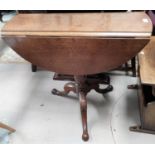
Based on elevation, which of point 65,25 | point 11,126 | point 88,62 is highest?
point 65,25

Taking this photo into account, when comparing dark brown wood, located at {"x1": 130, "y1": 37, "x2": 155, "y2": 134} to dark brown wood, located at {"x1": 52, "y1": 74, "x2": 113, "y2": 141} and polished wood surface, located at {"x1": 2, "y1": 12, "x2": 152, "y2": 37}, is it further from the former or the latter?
dark brown wood, located at {"x1": 52, "y1": 74, "x2": 113, "y2": 141}

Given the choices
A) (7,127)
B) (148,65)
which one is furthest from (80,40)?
(7,127)

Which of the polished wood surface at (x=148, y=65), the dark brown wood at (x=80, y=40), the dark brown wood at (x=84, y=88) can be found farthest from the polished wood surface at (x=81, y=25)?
the dark brown wood at (x=84, y=88)

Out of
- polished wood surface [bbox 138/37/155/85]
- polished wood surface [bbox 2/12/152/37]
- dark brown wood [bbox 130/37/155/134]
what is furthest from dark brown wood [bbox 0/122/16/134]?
polished wood surface [bbox 138/37/155/85]

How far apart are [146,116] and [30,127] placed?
85cm

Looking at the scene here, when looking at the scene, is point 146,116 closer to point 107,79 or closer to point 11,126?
point 107,79

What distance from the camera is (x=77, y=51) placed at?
1279 millimetres

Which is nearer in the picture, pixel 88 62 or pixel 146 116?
pixel 88 62

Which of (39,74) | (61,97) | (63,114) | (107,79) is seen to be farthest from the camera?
(39,74)

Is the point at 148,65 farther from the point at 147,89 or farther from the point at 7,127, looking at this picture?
the point at 7,127

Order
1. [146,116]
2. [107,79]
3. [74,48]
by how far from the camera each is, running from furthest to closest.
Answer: [107,79], [146,116], [74,48]

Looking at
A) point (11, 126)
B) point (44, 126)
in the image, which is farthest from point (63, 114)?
point (11, 126)

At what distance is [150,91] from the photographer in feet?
5.42

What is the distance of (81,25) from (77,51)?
0.59 feet
